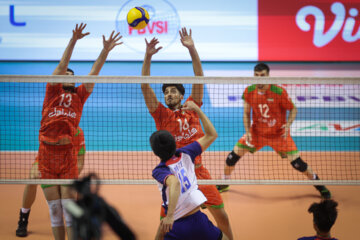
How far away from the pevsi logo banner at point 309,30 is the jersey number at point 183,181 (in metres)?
6.97

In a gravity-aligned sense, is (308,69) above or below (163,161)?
above

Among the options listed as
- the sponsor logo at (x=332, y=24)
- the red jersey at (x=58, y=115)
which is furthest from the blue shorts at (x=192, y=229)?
the sponsor logo at (x=332, y=24)

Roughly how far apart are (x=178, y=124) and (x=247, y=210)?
6.98 ft

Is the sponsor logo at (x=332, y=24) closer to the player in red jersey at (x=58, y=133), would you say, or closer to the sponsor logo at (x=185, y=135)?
the sponsor logo at (x=185, y=135)

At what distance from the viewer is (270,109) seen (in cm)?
565

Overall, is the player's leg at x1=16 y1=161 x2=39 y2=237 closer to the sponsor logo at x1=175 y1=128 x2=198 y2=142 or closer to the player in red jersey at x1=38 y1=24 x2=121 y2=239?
the player in red jersey at x1=38 y1=24 x2=121 y2=239

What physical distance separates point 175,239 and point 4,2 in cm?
866

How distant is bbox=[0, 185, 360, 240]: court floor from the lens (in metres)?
4.30

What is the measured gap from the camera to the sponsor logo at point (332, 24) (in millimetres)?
8992

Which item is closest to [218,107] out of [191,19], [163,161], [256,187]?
[191,19]

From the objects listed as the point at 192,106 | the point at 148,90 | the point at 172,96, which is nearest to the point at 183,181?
the point at 192,106

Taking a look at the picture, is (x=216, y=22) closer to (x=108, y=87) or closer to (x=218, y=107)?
(x=218, y=107)

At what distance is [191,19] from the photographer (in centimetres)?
911

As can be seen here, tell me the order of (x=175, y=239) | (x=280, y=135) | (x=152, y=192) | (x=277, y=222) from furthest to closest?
(x=152, y=192) < (x=280, y=135) < (x=277, y=222) < (x=175, y=239)
